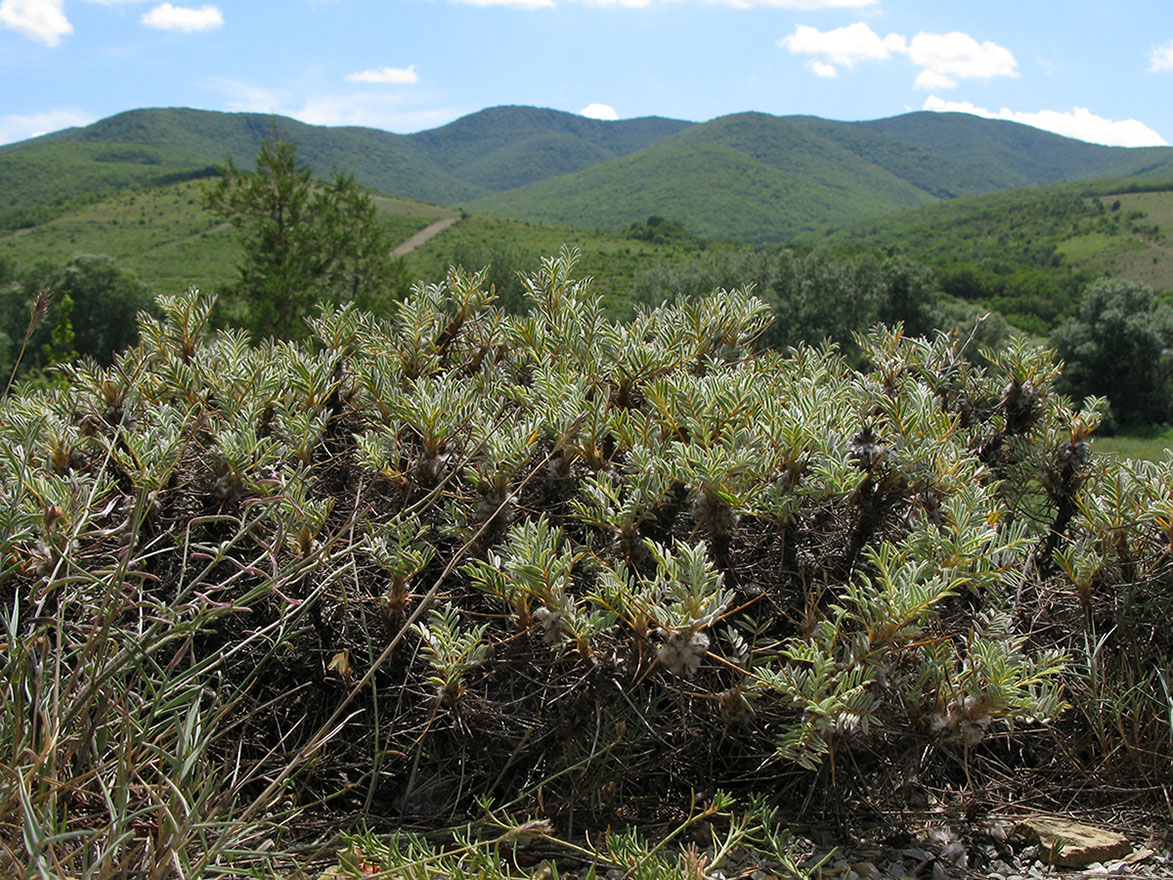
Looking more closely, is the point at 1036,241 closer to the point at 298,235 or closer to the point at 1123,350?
the point at 1123,350

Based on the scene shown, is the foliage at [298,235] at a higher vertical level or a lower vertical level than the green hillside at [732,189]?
lower

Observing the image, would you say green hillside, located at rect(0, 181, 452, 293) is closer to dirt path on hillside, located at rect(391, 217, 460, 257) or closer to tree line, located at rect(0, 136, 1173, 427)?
dirt path on hillside, located at rect(391, 217, 460, 257)

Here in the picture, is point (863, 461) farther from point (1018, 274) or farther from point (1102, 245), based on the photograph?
point (1102, 245)

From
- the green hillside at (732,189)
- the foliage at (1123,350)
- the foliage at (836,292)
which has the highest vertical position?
the green hillside at (732,189)

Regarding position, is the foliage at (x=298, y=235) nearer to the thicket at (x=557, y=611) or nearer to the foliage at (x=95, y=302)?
the foliage at (x=95, y=302)

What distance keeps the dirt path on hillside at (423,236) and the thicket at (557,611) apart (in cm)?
7337

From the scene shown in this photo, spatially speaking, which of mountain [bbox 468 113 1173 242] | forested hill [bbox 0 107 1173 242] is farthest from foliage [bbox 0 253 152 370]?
mountain [bbox 468 113 1173 242]

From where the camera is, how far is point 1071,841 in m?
1.39

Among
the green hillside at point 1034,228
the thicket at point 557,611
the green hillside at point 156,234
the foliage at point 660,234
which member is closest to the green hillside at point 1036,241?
the green hillside at point 1034,228

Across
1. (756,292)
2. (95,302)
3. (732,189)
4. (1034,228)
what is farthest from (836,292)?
(732,189)

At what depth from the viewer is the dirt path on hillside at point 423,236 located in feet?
243

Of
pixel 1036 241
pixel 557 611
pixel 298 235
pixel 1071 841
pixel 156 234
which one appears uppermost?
pixel 156 234

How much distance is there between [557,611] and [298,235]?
29.4 m

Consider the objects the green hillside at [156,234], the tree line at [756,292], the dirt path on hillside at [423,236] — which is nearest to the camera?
the tree line at [756,292]
